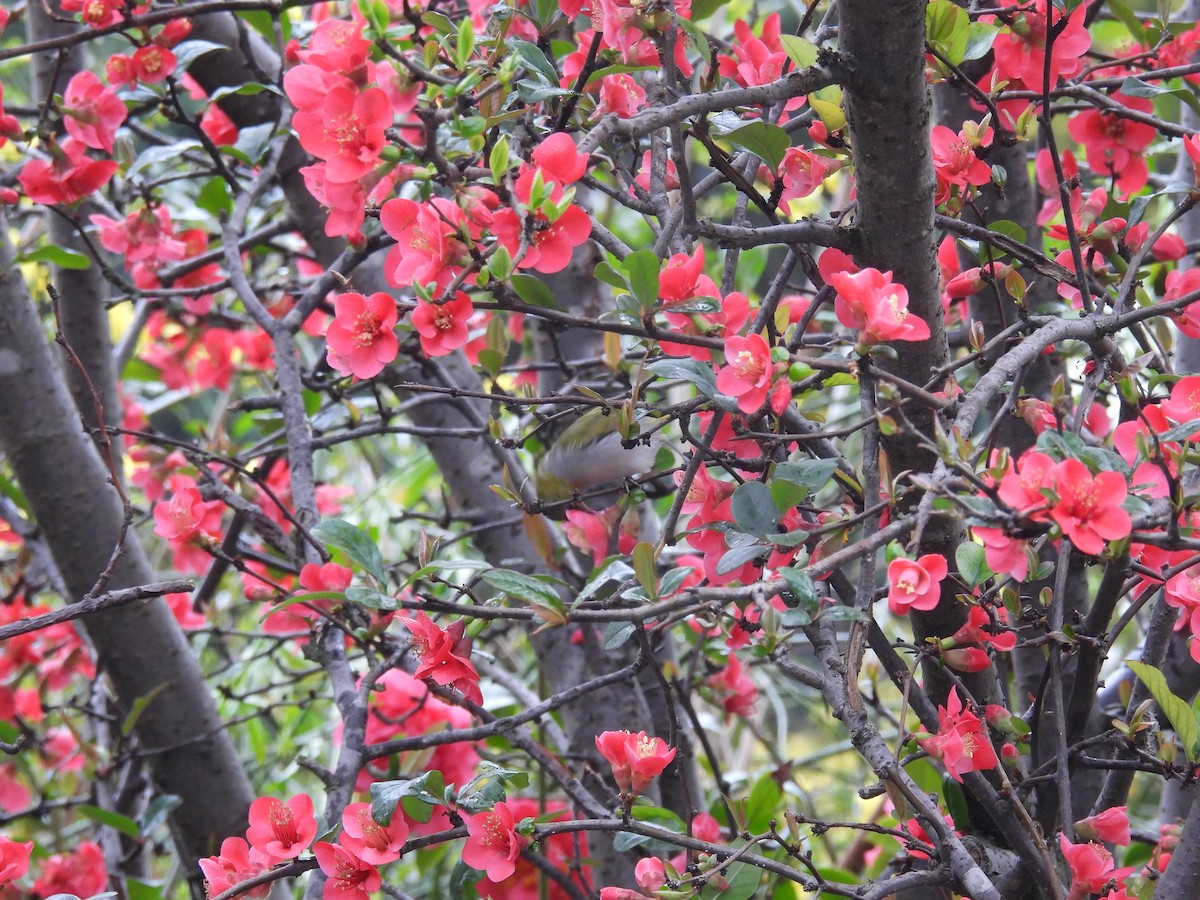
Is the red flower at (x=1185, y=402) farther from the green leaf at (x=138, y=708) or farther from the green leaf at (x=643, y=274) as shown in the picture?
the green leaf at (x=138, y=708)

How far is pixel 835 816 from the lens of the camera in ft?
9.02

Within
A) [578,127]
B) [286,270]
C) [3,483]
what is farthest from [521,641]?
[578,127]

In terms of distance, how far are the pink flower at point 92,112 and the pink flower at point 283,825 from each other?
874 mm

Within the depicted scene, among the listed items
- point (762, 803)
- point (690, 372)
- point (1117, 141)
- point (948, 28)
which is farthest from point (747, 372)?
point (762, 803)

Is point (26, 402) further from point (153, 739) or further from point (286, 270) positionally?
point (286, 270)

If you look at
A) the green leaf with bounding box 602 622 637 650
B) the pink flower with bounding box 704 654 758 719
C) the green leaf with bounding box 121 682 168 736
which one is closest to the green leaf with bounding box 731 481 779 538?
the green leaf with bounding box 602 622 637 650

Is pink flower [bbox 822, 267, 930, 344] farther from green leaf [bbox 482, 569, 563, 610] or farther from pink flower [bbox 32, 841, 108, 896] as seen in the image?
pink flower [bbox 32, 841, 108, 896]

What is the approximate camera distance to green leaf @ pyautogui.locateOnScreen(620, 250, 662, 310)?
707 millimetres

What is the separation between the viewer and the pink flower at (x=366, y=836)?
0.79 metres

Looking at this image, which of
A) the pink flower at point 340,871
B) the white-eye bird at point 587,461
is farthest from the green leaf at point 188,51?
the pink flower at point 340,871

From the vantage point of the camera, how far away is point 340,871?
805 millimetres

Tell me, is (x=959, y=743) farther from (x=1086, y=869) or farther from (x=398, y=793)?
(x=398, y=793)

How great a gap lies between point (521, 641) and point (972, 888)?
1.75 m

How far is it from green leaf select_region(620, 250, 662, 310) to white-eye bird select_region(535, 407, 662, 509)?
38 cm
